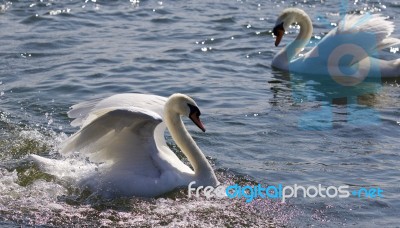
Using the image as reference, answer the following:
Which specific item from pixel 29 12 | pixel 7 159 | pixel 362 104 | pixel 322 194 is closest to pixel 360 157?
pixel 322 194

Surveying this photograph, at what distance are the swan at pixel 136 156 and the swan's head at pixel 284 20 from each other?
17.9 ft

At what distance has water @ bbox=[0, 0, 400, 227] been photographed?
290 inches

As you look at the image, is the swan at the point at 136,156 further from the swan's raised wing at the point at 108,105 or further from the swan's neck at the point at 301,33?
the swan's neck at the point at 301,33

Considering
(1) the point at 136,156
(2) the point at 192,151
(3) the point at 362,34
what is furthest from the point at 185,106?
(3) the point at 362,34

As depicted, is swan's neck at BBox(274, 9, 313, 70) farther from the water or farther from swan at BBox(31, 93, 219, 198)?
swan at BBox(31, 93, 219, 198)

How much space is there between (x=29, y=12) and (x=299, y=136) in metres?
7.24

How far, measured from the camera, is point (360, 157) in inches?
341

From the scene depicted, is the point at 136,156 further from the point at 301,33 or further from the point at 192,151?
the point at 301,33

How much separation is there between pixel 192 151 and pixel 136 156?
1.59ft

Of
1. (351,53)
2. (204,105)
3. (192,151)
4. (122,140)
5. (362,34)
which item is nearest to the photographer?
(122,140)

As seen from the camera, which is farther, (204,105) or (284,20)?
(284,20)

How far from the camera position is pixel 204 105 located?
10.5 meters

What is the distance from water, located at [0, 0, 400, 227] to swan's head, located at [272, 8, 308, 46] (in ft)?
1.41

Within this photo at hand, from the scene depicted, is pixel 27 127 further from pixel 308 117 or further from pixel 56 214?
pixel 308 117
